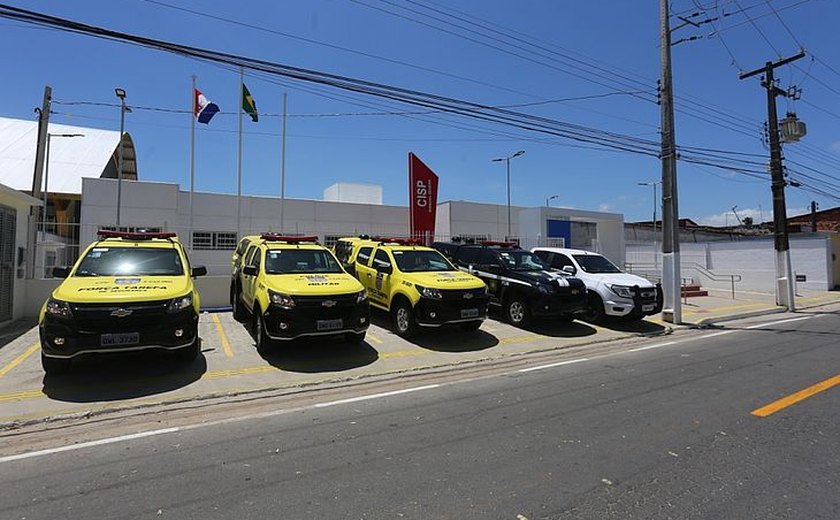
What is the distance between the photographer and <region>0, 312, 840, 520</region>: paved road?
3416mm

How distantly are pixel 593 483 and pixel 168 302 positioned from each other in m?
5.85

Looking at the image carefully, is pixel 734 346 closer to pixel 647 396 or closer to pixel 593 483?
pixel 647 396

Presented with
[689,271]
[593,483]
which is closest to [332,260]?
[593,483]

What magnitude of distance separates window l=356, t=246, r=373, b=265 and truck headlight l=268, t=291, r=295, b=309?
4.05 m

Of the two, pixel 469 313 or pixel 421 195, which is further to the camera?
pixel 421 195

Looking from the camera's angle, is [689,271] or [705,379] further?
[689,271]

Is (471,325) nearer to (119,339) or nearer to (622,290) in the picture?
(622,290)

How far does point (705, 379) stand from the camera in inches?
282

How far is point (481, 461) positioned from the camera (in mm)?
4199

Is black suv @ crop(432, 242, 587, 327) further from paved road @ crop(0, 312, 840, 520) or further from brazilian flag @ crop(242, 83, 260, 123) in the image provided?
brazilian flag @ crop(242, 83, 260, 123)

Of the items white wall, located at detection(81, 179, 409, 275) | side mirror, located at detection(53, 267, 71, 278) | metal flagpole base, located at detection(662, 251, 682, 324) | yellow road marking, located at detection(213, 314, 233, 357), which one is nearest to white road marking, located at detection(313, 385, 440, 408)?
yellow road marking, located at detection(213, 314, 233, 357)

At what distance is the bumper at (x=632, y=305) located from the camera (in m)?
12.1

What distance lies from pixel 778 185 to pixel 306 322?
2010 cm

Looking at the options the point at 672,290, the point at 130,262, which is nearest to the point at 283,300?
the point at 130,262
